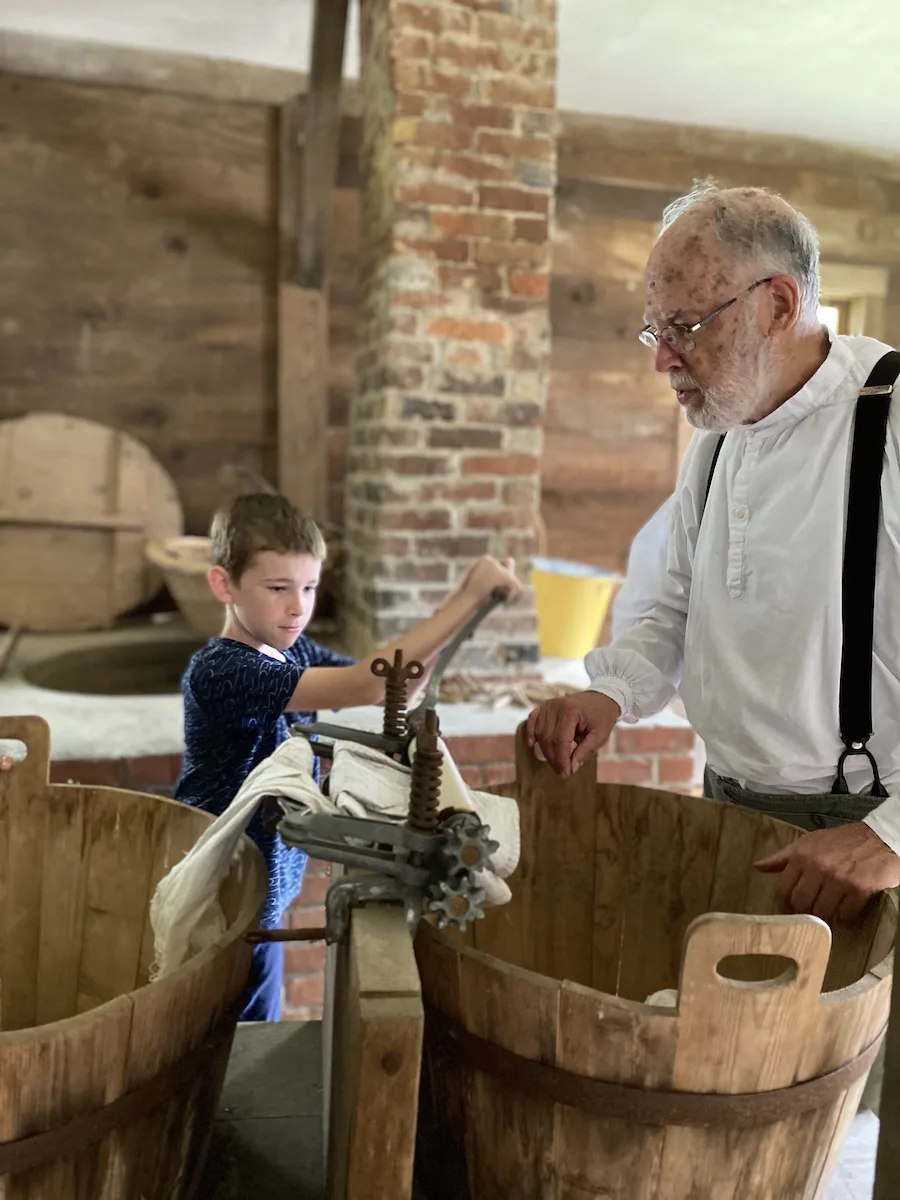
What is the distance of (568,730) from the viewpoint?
123 cm

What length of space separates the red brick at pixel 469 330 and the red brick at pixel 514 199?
0.99ft

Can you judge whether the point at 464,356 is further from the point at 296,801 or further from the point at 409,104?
the point at 296,801

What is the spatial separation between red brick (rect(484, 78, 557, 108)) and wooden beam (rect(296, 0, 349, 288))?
2.36 feet

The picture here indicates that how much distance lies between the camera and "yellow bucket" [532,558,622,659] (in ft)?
10.5

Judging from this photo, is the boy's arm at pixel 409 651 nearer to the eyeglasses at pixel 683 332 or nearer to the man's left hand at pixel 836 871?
the eyeglasses at pixel 683 332

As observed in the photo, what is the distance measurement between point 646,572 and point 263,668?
59 centimetres

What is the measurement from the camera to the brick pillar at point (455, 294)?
2559mm

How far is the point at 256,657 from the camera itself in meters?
1.45

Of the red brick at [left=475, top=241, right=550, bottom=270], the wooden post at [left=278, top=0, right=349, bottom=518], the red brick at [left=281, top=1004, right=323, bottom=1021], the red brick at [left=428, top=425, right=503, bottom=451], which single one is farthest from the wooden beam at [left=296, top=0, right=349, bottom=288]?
the red brick at [left=281, top=1004, right=323, bottom=1021]

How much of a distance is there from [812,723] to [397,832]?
0.63 m

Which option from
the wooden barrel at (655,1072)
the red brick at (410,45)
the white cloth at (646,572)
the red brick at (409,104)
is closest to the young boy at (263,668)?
the white cloth at (646,572)

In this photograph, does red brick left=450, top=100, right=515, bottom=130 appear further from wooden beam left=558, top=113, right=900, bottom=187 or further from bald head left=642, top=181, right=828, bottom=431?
wooden beam left=558, top=113, right=900, bottom=187

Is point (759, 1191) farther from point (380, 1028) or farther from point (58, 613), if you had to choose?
point (58, 613)

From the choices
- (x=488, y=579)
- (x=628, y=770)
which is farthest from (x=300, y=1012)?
(x=488, y=579)
